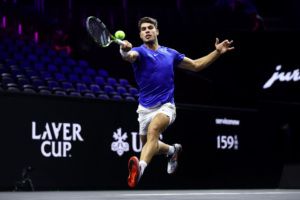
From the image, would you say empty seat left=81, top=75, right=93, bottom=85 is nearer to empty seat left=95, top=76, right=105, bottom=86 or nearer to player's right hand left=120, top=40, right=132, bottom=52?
empty seat left=95, top=76, right=105, bottom=86

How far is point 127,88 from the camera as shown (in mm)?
12109

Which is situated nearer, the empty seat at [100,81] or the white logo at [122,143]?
the white logo at [122,143]

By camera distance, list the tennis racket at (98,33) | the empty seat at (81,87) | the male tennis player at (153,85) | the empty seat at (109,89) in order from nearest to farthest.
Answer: the tennis racket at (98,33) < the male tennis player at (153,85) < the empty seat at (81,87) < the empty seat at (109,89)

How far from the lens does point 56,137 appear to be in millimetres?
8523

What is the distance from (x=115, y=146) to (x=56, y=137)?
1024mm

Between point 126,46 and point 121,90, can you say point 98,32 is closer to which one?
point 126,46

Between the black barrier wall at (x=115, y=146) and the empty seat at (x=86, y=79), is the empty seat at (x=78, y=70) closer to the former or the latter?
the empty seat at (x=86, y=79)

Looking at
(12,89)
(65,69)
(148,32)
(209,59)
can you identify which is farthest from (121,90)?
(148,32)

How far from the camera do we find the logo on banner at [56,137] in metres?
8.36

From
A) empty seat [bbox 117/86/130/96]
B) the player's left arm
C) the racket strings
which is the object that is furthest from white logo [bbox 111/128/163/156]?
the racket strings

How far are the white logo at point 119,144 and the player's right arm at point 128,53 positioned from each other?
133 inches

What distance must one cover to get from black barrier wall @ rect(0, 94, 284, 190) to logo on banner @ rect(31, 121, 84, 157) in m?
0.01

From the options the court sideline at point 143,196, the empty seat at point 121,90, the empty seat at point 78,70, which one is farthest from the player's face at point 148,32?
the empty seat at point 78,70

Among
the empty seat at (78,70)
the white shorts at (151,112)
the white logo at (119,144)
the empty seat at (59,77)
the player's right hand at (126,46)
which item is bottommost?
the white logo at (119,144)
